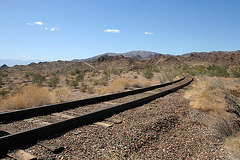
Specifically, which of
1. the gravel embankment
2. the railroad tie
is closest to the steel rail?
the gravel embankment

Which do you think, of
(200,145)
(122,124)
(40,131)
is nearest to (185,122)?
(200,145)

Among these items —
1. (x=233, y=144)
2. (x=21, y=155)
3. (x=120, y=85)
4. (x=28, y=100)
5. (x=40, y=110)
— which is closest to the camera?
(x=21, y=155)

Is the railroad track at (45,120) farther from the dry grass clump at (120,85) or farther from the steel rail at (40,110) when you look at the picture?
the dry grass clump at (120,85)

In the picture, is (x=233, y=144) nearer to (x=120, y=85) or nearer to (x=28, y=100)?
(x=28, y=100)

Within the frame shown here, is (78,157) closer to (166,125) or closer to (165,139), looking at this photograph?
(165,139)

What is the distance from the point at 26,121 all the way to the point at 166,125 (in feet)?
15.3

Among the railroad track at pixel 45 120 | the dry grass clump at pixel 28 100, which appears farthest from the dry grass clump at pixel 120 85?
the dry grass clump at pixel 28 100

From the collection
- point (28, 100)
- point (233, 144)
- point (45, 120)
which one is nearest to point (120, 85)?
point (28, 100)

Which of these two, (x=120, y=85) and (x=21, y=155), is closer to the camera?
(x=21, y=155)

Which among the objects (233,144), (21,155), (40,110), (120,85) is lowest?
(233,144)

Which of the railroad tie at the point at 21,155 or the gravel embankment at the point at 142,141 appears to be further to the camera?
the gravel embankment at the point at 142,141

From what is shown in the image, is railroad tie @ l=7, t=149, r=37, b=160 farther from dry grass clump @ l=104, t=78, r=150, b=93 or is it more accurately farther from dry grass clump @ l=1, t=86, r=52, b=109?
dry grass clump @ l=104, t=78, r=150, b=93

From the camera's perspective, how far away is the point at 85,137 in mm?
5238

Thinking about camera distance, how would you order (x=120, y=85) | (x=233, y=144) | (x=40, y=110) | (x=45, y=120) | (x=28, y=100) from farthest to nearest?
(x=120, y=85), (x=28, y=100), (x=40, y=110), (x=45, y=120), (x=233, y=144)
